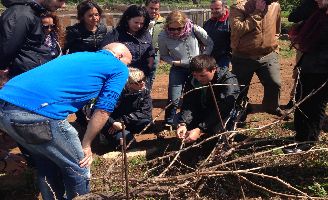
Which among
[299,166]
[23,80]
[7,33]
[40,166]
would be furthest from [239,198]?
[7,33]

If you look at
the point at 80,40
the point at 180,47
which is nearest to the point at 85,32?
the point at 80,40

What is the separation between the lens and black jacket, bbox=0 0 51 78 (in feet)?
11.2

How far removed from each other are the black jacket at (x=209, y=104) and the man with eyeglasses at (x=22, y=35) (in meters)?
1.29

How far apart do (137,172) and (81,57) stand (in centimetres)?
153

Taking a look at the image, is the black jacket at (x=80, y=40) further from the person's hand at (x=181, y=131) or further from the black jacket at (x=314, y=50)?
the black jacket at (x=314, y=50)

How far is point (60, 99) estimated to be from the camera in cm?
279

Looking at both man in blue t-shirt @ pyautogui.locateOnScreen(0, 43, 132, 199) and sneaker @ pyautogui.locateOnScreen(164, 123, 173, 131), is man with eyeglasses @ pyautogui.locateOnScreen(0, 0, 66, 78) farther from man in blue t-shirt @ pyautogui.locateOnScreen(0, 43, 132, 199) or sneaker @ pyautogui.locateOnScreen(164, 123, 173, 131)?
sneaker @ pyautogui.locateOnScreen(164, 123, 173, 131)

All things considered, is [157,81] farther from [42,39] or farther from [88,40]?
[42,39]

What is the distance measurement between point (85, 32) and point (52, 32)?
81cm

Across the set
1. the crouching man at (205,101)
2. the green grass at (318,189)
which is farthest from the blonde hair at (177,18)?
the green grass at (318,189)

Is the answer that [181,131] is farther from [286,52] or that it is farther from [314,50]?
[286,52]

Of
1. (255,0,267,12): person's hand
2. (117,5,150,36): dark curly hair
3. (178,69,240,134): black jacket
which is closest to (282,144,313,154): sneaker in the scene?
(178,69,240,134): black jacket

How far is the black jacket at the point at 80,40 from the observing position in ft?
15.9

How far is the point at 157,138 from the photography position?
16.6 ft
